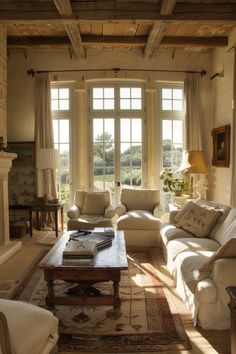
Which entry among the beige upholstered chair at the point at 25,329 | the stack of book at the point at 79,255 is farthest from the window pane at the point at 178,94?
the beige upholstered chair at the point at 25,329

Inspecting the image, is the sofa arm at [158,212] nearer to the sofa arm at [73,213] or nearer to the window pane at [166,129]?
the sofa arm at [73,213]

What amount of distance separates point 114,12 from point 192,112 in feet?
8.63

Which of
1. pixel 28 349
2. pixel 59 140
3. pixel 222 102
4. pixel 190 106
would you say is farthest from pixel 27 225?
pixel 28 349

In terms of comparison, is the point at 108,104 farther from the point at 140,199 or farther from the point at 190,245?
the point at 190,245

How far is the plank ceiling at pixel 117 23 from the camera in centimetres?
452

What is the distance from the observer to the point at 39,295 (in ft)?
10.8

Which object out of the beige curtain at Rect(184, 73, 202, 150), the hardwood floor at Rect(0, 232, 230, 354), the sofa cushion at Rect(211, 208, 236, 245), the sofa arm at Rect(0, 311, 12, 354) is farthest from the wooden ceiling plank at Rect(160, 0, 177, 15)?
the sofa arm at Rect(0, 311, 12, 354)

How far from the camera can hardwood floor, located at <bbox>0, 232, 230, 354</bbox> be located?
2433 mm

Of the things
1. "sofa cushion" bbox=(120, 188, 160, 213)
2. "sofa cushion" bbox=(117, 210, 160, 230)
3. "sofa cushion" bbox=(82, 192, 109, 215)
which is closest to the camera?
"sofa cushion" bbox=(117, 210, 160, 230)

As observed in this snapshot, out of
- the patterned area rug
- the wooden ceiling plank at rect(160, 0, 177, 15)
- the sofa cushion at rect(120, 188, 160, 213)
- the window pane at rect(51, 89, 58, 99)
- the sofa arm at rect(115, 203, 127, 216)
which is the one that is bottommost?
the patterned area rug

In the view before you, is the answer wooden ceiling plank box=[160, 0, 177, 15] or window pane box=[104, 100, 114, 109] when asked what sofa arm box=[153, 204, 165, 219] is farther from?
wooden ceiling plank box=[160, 0, 177, 15]

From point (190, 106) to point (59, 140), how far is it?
267cm

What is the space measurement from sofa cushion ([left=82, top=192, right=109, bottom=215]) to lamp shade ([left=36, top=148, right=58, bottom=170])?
843mm

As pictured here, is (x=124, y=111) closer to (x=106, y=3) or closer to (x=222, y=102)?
(x=222, y=102)
